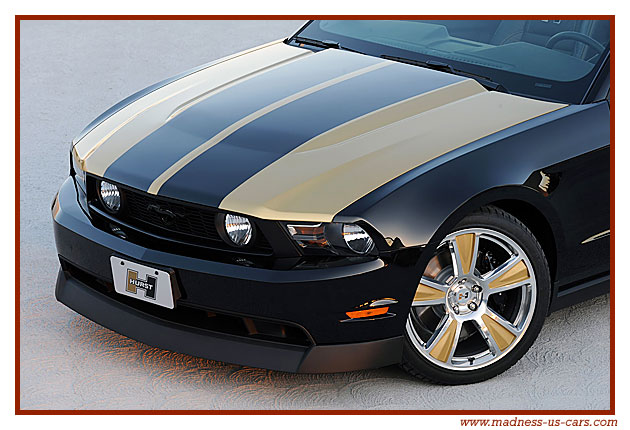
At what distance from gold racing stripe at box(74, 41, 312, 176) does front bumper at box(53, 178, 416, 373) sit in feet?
1.26

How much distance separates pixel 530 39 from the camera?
488cm

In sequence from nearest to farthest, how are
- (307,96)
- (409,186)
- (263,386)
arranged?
(409,186) < (263,386) < (307,96)

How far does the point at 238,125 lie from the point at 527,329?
4.56 ft

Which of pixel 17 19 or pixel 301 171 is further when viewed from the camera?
pixel 17 19

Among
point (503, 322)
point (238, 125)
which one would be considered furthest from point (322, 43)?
point (503, 322)

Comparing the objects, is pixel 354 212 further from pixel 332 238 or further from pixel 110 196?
pixel 110 196

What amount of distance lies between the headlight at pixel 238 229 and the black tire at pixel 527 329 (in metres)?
0.69

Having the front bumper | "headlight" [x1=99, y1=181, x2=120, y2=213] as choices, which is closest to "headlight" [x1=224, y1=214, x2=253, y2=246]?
the front bumper

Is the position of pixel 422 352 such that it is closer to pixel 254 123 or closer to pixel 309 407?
pixel 309 407

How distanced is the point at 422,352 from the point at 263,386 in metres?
0.62

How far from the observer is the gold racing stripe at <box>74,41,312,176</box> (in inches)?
170

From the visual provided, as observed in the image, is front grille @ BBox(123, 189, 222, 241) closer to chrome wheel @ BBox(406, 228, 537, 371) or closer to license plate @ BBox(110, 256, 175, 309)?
license plate @ BBox(110, 256, 175, 309)

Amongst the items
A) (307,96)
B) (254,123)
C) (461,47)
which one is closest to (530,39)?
(461,47)

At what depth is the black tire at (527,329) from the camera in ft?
13.1
